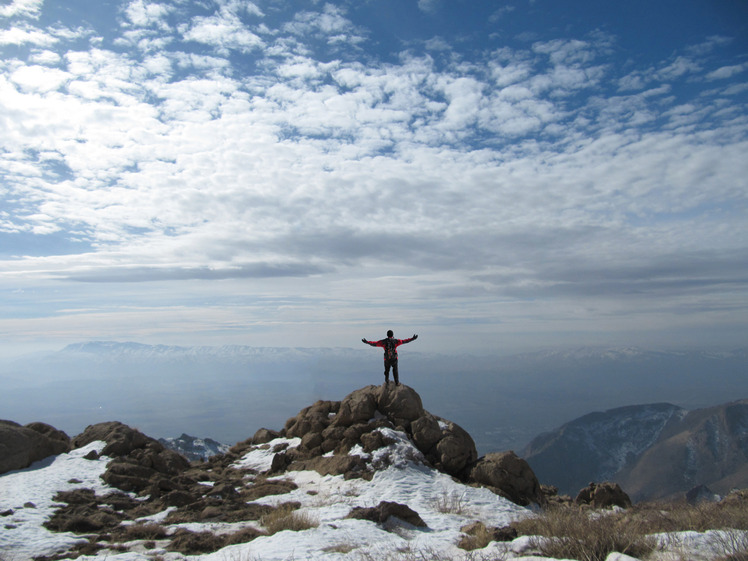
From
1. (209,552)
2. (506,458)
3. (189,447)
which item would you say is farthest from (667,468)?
(209,552)

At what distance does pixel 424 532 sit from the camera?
981cm

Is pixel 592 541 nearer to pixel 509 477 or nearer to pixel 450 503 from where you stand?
pixel 450 503

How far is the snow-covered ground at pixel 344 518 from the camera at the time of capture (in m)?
7.49

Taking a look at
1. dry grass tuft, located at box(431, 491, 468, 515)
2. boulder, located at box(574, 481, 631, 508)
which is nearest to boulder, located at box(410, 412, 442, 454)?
dry grass tuft, located at box(431, 491, 468, 515)

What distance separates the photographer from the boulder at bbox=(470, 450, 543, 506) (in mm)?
15180

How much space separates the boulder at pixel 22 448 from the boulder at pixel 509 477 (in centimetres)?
1677

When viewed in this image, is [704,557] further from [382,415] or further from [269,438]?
[269,438]

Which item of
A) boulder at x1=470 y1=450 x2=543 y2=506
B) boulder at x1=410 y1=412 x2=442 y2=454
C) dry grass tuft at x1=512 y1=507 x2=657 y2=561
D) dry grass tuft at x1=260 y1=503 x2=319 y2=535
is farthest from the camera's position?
boulder at x1=410 y1=412 x2=442 y2=454

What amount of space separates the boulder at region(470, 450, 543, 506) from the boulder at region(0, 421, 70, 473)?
55.0ft

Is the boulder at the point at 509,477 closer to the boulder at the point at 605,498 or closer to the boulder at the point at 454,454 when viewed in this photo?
Result: the boulder at the point at 454,454

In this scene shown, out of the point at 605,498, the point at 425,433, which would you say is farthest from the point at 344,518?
the point at 605,498

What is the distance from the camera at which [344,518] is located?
34.0ft

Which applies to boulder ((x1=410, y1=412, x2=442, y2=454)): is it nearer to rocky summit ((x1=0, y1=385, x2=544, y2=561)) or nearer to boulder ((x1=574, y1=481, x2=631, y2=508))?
rocky summit ((x1=0, y1=385, x2=544, y2=561))

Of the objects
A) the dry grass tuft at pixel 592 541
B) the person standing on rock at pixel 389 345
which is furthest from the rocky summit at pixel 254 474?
the dry grass tuft at pixel 592 541
